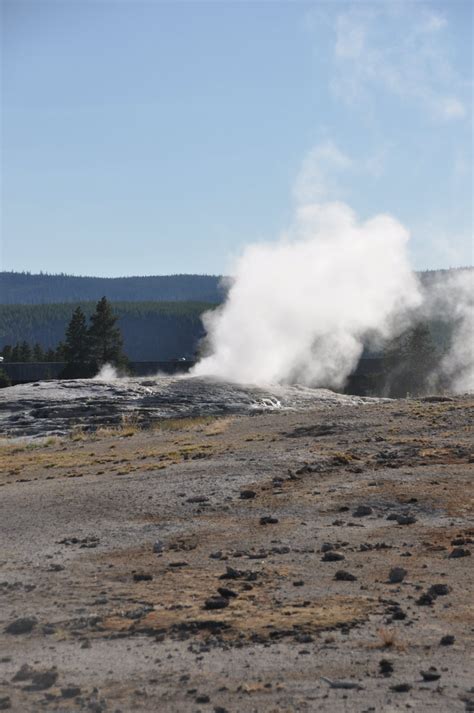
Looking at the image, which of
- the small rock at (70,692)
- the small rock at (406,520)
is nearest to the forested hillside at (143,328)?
the small rock at (406,520)

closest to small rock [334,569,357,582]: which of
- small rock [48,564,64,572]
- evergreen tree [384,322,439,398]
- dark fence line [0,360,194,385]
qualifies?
small rock [48,564,64,572]

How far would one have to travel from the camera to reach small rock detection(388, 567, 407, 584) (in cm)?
1020

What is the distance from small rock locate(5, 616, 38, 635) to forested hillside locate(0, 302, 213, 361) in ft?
533

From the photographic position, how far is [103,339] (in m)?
64.4

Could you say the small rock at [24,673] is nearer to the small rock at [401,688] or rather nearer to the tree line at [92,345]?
the small rock at [401,688]

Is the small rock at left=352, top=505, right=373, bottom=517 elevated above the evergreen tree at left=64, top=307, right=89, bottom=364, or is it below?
below

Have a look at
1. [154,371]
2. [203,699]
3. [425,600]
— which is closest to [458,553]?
[425,600]

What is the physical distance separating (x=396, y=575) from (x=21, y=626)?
414 cm

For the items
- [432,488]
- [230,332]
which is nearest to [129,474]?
[432,488]

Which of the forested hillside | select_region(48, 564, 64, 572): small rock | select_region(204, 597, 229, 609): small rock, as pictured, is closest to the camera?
select_region(204, 597, 229, 609): small rock

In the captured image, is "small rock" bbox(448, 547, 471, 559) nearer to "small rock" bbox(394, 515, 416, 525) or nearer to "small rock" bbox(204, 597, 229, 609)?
"small rock" bbox(394, 515, 416, 525)

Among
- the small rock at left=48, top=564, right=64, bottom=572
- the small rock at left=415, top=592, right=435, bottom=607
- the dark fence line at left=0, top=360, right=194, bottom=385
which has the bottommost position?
the small rock at left=48, top=564, right=64, bottom=572

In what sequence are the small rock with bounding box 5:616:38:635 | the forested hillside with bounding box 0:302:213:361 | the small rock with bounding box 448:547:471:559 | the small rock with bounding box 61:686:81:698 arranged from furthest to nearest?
the forested hillside with bounding box 0:302:213:361, the small rock with bounding box 448:547:471:559, the small rock with bounding box 5:616:38:635, the small rock with bounding box 61:686:81:698

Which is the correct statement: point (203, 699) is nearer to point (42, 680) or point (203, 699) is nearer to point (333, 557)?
point (42, 680)
